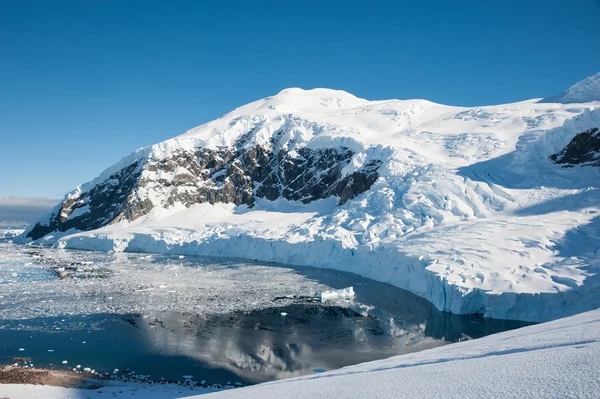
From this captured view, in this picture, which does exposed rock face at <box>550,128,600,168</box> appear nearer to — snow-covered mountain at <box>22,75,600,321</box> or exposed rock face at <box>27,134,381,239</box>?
snow-covered mountain at <box>22,75,600,321</box>

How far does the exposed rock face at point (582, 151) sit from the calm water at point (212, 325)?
22.2 meters

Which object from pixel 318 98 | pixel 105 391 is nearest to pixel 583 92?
pixel 318 98

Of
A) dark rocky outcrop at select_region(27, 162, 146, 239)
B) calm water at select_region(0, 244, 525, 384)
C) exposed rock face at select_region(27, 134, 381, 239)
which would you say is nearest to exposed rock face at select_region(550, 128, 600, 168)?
calm water at select_region(0, 244, 525, 384)

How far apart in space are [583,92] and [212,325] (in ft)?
193

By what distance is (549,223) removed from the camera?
2861 centimetres

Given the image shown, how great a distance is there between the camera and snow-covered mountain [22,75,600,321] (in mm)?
24609

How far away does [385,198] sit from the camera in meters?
40.2

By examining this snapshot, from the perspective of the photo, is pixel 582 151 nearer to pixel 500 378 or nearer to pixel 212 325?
pixel 212 325

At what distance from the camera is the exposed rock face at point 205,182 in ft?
225

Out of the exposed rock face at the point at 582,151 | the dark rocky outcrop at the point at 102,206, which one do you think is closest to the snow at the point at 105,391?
the exposed rock face at the point at 582,151

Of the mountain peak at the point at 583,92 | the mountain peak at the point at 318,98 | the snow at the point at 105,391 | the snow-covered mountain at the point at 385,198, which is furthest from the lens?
the mountain peak at the point at 318,98

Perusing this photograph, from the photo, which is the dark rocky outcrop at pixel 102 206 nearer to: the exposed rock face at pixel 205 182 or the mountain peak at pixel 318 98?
the exposed rock face at pixel 205 182

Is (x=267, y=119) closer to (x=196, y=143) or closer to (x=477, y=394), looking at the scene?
(x=196, y=143)

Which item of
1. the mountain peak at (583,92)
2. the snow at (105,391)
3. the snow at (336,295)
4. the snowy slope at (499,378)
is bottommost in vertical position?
the snow at (105,391)
